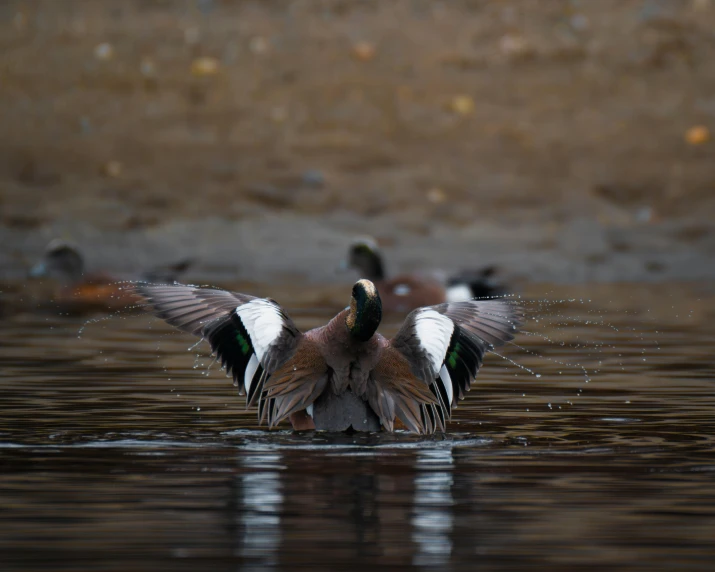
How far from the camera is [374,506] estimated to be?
17.8 ft

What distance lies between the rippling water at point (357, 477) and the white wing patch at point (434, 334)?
372 millimetres

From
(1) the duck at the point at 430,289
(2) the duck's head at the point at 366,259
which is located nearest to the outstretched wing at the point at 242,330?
(1) the duck at the point at 430,289

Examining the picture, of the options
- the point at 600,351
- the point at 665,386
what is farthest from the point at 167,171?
the point at 665,386

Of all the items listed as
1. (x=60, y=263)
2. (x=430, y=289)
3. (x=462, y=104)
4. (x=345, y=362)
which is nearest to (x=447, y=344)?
(x=345, y=362)

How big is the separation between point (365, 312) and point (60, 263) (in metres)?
9.59

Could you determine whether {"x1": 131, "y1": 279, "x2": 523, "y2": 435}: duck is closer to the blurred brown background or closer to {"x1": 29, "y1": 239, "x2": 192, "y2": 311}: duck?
{"x1": 29, "y1": 239, "x2": 192, "y2": 311}: duck

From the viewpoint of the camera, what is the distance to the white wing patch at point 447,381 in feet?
24.4

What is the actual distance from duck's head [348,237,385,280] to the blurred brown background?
1383 millimetres

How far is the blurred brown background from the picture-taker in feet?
58.0

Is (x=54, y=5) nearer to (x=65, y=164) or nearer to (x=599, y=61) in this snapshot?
(x=65, y=164)

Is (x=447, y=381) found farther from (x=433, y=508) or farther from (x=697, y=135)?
(x=697, y=135)

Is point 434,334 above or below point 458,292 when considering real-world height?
below

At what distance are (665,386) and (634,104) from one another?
10960mm

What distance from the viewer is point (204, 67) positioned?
64.7 feet
